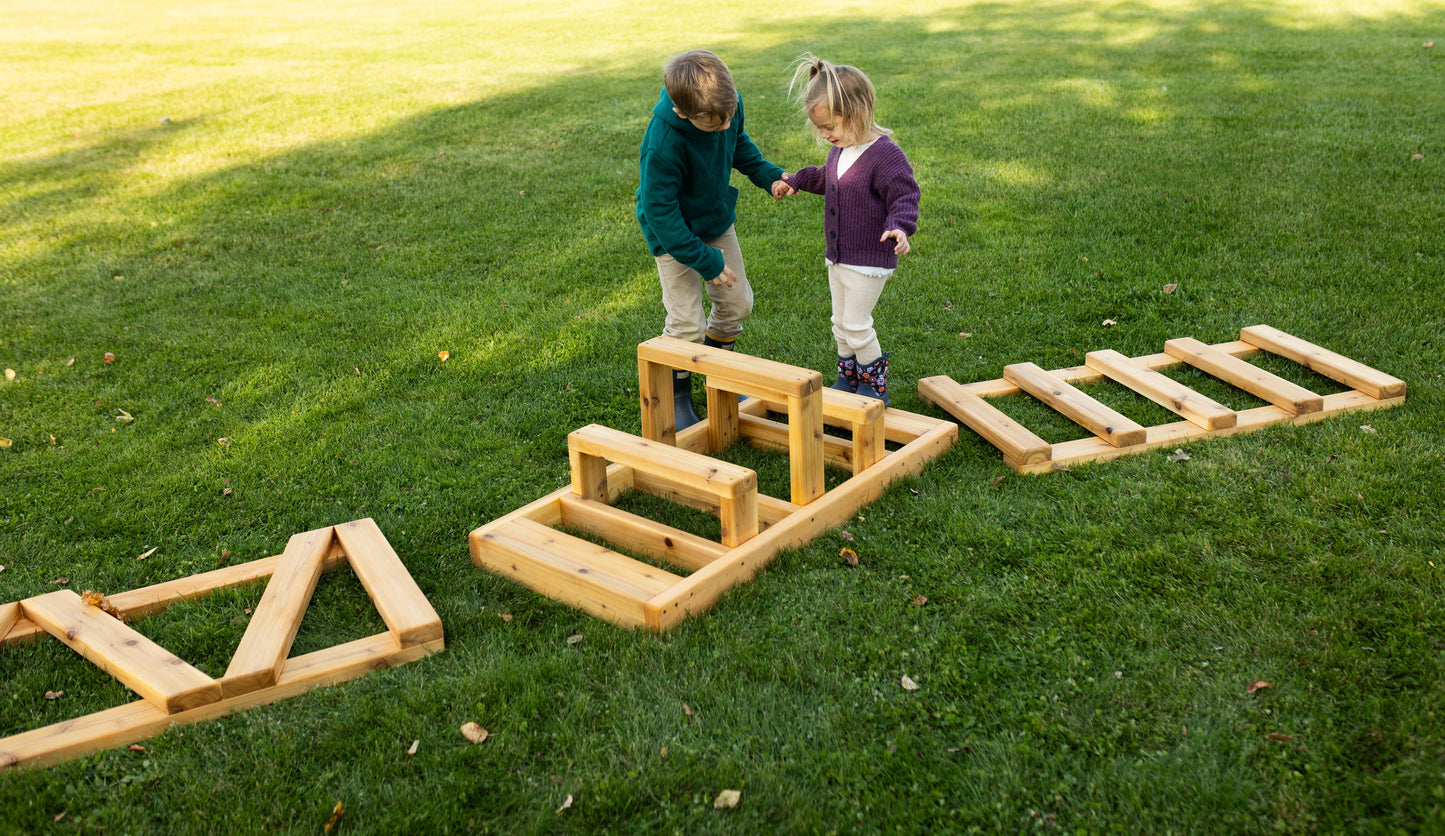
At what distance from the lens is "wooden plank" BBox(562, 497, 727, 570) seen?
386 cm

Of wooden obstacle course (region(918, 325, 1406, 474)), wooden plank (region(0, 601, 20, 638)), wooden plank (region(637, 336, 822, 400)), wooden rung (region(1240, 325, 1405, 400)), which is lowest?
wooden plank (region(0, 601, 20, 638))

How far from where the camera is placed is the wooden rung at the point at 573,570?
139 inches

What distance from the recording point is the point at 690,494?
4441 millimetres

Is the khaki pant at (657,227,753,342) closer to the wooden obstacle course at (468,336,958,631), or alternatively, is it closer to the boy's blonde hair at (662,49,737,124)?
the wooden obstacle course at (468,336,958,631)

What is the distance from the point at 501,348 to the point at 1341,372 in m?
4.72

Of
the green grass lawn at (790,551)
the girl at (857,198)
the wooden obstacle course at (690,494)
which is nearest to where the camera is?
the green grass lawn at (790,551)

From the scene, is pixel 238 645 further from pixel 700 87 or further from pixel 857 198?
pixel 857 198

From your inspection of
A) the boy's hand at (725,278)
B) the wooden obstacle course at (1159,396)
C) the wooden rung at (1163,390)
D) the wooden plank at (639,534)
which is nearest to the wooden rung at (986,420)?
the wooden obstacle course at (1159,396)

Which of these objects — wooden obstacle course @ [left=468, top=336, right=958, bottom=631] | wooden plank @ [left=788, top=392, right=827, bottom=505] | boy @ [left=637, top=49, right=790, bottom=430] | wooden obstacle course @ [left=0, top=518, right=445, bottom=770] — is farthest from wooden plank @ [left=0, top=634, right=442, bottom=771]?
boy @ [left=637, top=49, right=790, bottom=430]

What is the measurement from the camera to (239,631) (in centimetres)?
364

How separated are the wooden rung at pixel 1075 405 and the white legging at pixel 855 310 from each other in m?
0.90

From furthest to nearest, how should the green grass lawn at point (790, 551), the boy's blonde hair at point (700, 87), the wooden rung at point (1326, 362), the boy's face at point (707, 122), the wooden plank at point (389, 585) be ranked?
1. the wooden rung at point (1326, 362)
2. the boy's face at point (707, 122)
3. the boy's blonde hair at point (700, 87)
4. the wooden plank at point (389, 585)
5. the green grass lawn at point (790, 551)

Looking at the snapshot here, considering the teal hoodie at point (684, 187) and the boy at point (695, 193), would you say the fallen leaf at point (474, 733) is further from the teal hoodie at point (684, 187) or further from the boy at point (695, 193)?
the teal hoodie at point (684, 187)

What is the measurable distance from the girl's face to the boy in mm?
371
